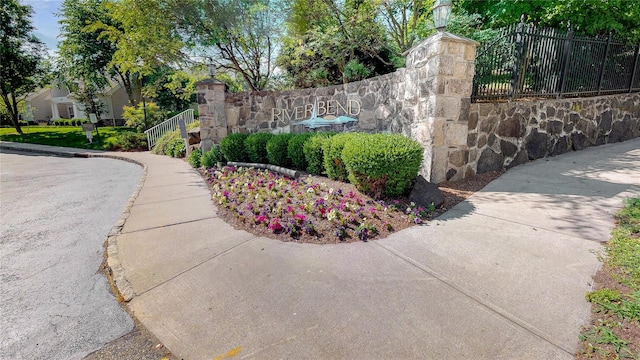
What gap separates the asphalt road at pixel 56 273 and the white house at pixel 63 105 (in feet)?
87.0

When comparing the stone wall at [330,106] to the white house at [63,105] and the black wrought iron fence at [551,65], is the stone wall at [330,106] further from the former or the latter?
the white house at [63,105]

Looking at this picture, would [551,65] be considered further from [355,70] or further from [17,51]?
[17,51]

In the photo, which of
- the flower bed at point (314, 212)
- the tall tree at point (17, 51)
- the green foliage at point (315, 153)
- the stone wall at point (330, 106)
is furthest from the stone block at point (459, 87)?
the tall tree at point (17, 51)

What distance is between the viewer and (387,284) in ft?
8.30

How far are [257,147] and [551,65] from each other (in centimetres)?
644

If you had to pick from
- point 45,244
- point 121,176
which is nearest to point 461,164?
point 45,244

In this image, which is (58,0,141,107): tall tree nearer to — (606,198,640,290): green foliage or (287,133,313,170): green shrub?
(287,133,313,170): green shrub

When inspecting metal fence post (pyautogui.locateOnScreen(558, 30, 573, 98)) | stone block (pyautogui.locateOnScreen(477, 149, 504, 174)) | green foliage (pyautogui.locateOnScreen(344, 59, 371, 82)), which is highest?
green foliage (pyautogui.locateOnScreen(344, 59, 371, 82))

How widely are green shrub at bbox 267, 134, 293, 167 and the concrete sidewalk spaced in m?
2.76

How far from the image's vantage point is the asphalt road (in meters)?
2.17

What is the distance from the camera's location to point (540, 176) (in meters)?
5.17

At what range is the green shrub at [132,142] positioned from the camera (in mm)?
15250

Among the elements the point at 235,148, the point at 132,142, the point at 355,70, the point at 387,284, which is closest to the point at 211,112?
the point at 235,148

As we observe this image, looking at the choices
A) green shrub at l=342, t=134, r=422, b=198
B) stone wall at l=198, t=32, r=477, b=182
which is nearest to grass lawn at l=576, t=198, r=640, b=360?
green shrub at l=342, t=134, r=422, b=198
